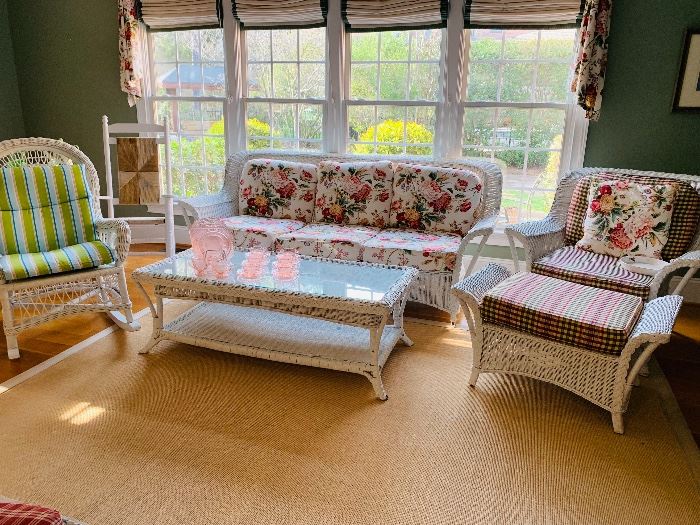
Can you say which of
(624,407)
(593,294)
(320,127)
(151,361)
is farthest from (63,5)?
(624,407)

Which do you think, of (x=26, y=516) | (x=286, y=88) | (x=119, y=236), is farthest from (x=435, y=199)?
(x=26, y=516)

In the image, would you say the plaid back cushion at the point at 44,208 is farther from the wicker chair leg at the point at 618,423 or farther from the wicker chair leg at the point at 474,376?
the wicker chair leg at the point at 618,423

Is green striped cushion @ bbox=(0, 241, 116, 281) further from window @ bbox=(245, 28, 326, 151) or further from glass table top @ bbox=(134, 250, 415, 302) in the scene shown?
window @ bbox=(245, 28, 326, 151)

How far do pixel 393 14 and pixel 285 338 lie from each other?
248 centimetres

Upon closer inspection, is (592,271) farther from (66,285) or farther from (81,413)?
(66,285)

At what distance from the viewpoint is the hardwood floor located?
2.47m

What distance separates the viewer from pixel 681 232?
286 cm

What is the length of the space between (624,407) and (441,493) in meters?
0.92

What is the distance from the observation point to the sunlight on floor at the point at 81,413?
2.15 metres

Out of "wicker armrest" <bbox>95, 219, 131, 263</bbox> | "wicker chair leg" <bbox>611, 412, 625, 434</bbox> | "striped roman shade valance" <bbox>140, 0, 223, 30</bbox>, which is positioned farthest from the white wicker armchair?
"striped roman shade valance" <bbox>140, 0, 223, 30</bbox>

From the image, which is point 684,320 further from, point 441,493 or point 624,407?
point 441,493

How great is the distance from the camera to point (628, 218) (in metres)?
2.94

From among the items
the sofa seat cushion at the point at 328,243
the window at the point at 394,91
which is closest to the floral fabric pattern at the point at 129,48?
the window at the point at 394,91

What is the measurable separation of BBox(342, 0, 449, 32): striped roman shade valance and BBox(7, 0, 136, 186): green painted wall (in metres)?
2.03
